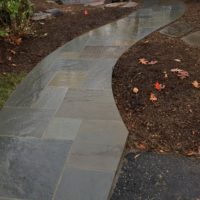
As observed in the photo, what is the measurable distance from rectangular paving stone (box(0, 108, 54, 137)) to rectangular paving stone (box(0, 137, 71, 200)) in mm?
129

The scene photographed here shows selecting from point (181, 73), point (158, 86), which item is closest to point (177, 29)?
point (181, 73)

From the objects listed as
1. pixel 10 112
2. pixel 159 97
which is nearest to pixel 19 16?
pixel 10 112

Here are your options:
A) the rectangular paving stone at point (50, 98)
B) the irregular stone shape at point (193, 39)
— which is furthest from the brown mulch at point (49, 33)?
the irregular stone shape at point (193, 39)

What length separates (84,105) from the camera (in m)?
4.32

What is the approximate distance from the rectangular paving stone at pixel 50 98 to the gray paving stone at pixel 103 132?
1.85ft

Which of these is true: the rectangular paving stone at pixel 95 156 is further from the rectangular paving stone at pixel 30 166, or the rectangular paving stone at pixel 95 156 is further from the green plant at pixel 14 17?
the green plant at pixel 14 17

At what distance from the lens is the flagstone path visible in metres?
3.13

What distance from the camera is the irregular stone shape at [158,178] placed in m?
3.03

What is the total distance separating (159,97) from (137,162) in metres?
1.17

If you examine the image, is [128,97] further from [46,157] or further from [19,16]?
[19,16]

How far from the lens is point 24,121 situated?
13.3 feet

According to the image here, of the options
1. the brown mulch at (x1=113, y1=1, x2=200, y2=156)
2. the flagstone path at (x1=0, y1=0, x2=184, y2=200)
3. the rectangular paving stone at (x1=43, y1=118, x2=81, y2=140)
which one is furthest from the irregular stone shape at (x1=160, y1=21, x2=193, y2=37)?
the rectangular paving stone at (x1=43, y1=118, x2=81, y2=140)

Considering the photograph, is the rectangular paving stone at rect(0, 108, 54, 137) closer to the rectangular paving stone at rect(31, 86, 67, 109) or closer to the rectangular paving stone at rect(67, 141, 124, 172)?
the rectangular paving stone at rect(31, 86, 67, 109)

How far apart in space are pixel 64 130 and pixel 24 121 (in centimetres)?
49
